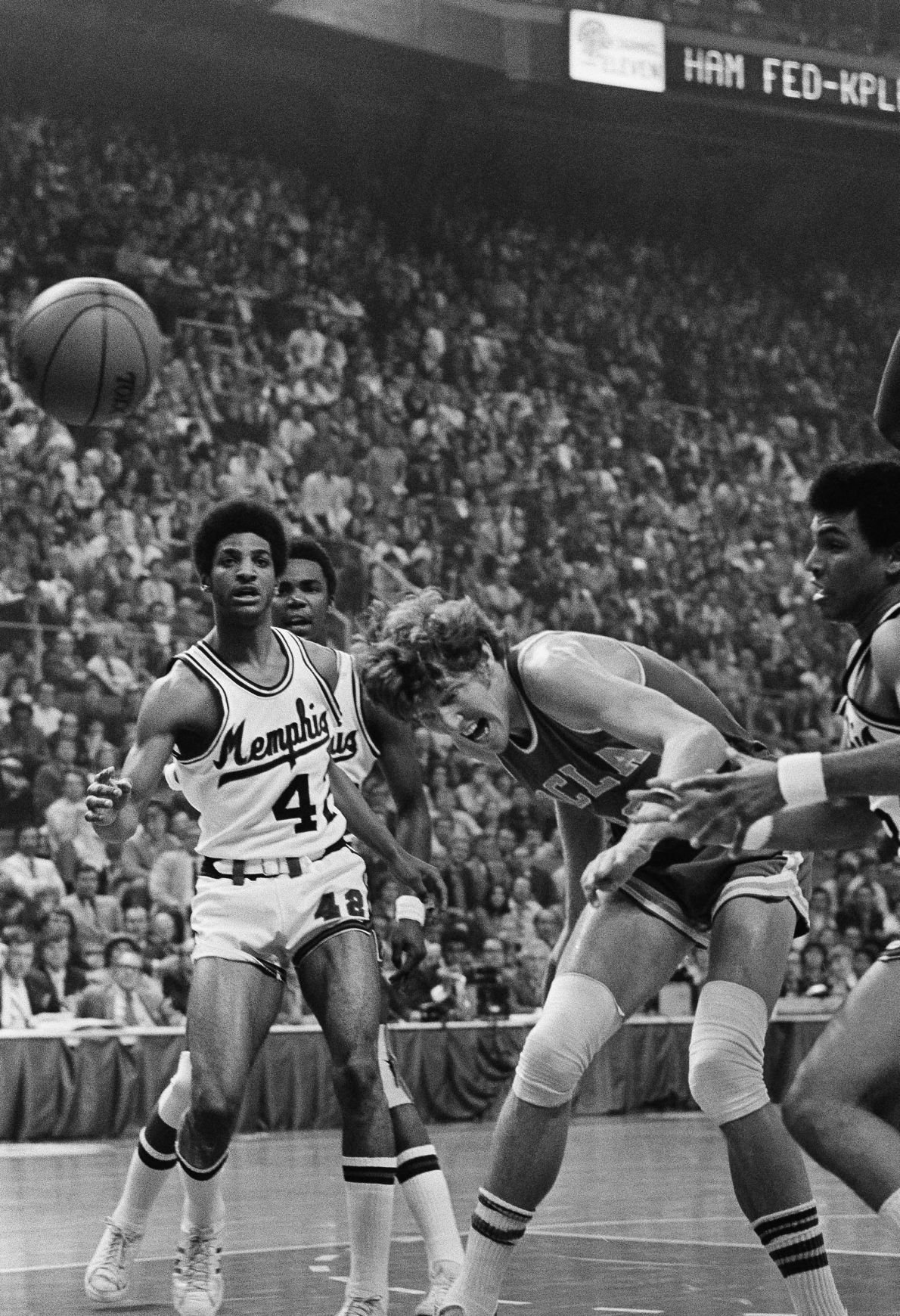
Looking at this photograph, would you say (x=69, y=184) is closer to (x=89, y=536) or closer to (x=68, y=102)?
(x=68, y=102)

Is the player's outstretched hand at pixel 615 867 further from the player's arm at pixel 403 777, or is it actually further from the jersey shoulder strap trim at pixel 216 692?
the player's arm at pixel 403 777

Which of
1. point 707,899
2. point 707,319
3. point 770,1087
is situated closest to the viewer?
point 707,899

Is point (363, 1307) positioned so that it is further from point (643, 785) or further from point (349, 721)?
point (349, 721)

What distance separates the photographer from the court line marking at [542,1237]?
6.66 m

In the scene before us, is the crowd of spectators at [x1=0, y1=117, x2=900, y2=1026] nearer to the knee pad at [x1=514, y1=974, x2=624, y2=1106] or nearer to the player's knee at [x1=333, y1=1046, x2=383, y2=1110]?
Answer: the player's knee at [x1=333, y1=1046, x2=383, y2=1110]

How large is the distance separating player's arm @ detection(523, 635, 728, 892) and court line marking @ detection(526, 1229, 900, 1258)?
3.17 m

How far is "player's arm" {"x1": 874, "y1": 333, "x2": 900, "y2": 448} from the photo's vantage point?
4.43 m

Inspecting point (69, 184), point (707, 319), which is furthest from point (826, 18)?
point (69, 184)

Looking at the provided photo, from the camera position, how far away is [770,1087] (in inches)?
598

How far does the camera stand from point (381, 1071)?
5578 mm

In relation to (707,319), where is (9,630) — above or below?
below

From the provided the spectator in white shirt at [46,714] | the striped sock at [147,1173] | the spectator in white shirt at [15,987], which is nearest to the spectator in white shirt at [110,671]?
the spectator in white shirt at [46,714]

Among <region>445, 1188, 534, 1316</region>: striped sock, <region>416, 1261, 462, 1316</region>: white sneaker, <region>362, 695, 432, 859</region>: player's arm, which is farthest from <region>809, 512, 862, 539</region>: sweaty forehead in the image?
<region>416, 1261, 462, 1316</region>: white sneaker

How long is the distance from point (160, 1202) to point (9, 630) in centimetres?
791
